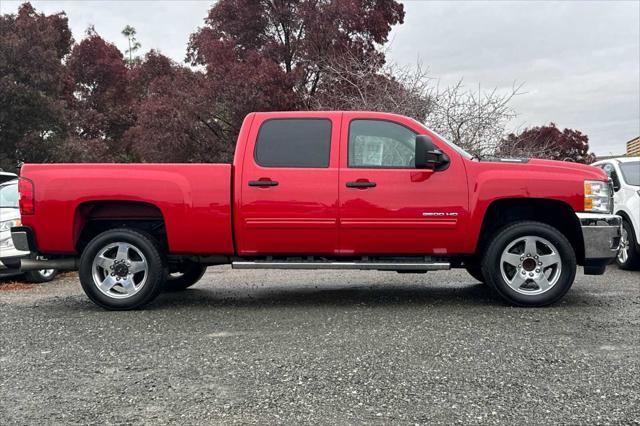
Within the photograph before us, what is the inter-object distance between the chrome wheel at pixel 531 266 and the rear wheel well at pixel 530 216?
12.2 inches

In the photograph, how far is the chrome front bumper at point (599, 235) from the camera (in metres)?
5.41

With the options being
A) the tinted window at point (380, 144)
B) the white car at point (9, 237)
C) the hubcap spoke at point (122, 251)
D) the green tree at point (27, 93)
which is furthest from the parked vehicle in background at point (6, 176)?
the green tree at point (27, 93)

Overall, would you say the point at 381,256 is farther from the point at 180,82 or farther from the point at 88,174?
the point at 180,82

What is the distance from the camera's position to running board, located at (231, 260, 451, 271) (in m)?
5.51

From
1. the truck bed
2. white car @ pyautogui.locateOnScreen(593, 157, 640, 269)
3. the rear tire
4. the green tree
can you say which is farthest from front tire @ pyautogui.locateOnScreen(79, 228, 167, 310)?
the green tree

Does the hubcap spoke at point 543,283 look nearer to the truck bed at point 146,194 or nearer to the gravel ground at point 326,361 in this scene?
the gravel ground at point 326,361

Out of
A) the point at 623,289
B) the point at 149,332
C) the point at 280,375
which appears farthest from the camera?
the point at 623,289

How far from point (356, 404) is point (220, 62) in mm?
18452

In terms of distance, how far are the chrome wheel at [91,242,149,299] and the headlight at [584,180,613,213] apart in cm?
437

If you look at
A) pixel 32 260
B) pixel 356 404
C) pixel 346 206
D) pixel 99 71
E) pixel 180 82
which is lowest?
pixel 356 404

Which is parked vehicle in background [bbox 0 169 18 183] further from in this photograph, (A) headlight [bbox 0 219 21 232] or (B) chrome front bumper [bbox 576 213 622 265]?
(B) chrome front bumper [bbox 576 213 622 265]

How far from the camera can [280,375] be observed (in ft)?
11.7

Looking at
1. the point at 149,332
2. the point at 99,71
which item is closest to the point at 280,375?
the point at 149,332

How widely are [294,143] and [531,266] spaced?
2641 mm
